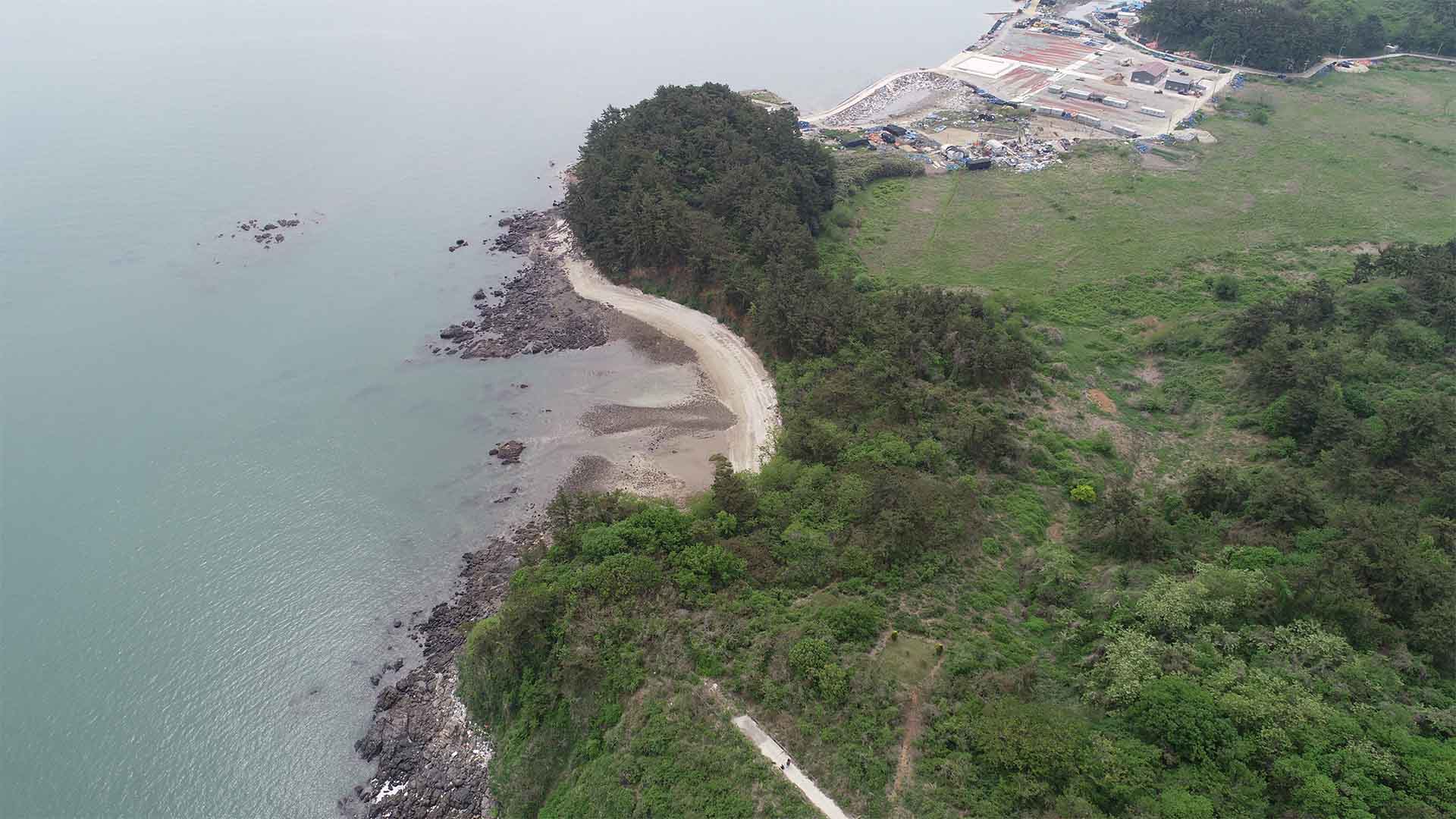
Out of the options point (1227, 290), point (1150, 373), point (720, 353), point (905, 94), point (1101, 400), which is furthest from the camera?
point (905, 94)

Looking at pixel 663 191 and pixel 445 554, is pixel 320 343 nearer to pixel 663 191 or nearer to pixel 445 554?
pixel 445 554

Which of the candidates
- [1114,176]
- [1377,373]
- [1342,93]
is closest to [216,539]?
[1377,373]

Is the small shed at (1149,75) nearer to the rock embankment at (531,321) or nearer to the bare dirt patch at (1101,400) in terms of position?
the bare dirt patch at (1101,400)

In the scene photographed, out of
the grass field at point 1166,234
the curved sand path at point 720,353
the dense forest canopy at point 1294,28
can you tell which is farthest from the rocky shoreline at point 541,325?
the dense forest canopy at point 1294,28

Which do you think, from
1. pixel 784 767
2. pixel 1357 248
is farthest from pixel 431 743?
pixel 1357 248

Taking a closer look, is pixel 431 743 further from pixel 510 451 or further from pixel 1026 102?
pixel 1026 102

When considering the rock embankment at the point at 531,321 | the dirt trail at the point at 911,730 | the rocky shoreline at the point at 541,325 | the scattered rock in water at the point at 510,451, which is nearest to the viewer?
the dirt trail at the point at 911,730
